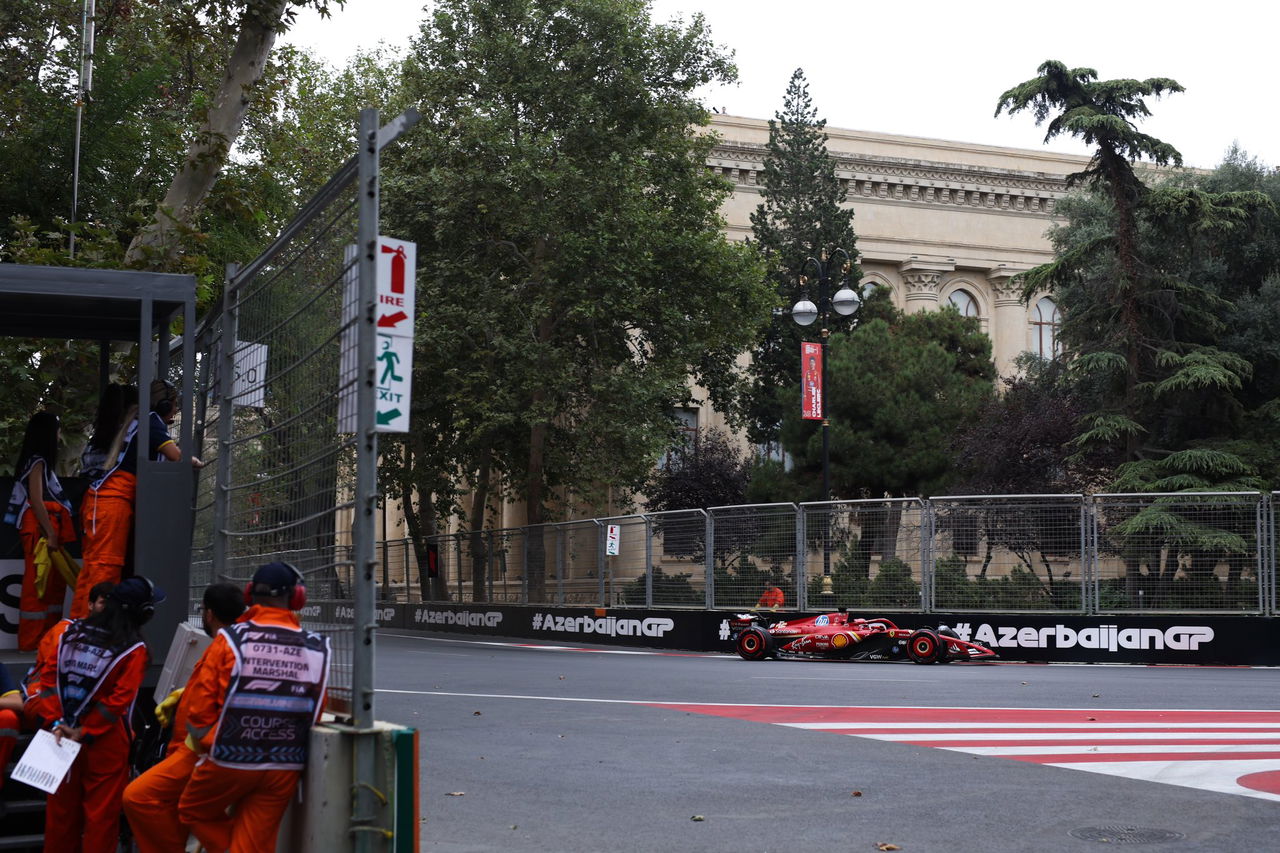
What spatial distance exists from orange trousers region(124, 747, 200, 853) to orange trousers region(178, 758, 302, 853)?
162 mm

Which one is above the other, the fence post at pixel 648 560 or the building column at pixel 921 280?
the building column at pixel 921 280

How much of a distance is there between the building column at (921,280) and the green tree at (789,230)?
7.15 m

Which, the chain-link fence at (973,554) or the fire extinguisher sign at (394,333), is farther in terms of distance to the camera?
the chain-link fence at (973,554)

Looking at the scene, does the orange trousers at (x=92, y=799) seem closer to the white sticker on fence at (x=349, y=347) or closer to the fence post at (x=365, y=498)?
the fence post at (x=365, y=498)

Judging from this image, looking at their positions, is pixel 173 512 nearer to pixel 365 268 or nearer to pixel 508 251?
pixel 365 268

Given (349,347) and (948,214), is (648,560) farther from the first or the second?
(948,214)

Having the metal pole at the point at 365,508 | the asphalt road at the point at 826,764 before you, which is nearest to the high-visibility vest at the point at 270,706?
the metal pole at the point at 365,508

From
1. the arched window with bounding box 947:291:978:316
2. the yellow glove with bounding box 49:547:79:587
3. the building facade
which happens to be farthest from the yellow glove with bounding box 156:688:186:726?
the arched window with bounding box 947:291:978:316

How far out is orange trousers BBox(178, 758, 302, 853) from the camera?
17.7 ft

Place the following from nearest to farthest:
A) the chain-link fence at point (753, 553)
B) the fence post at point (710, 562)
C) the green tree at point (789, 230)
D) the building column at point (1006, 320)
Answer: the chain-link fence at point (753, 553)
the fence post at point (710, 562)
the green tree at point (789, 230)
the building column at point (1006, 320)

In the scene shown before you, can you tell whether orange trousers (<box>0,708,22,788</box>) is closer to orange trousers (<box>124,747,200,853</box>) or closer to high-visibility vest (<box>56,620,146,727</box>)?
high-visibility vest (<box>56,620,146,727</box>)

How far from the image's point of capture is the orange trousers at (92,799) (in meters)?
6.35

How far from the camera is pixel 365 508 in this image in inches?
195

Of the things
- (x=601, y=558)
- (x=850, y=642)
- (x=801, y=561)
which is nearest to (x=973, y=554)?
(x=801, y=561)
